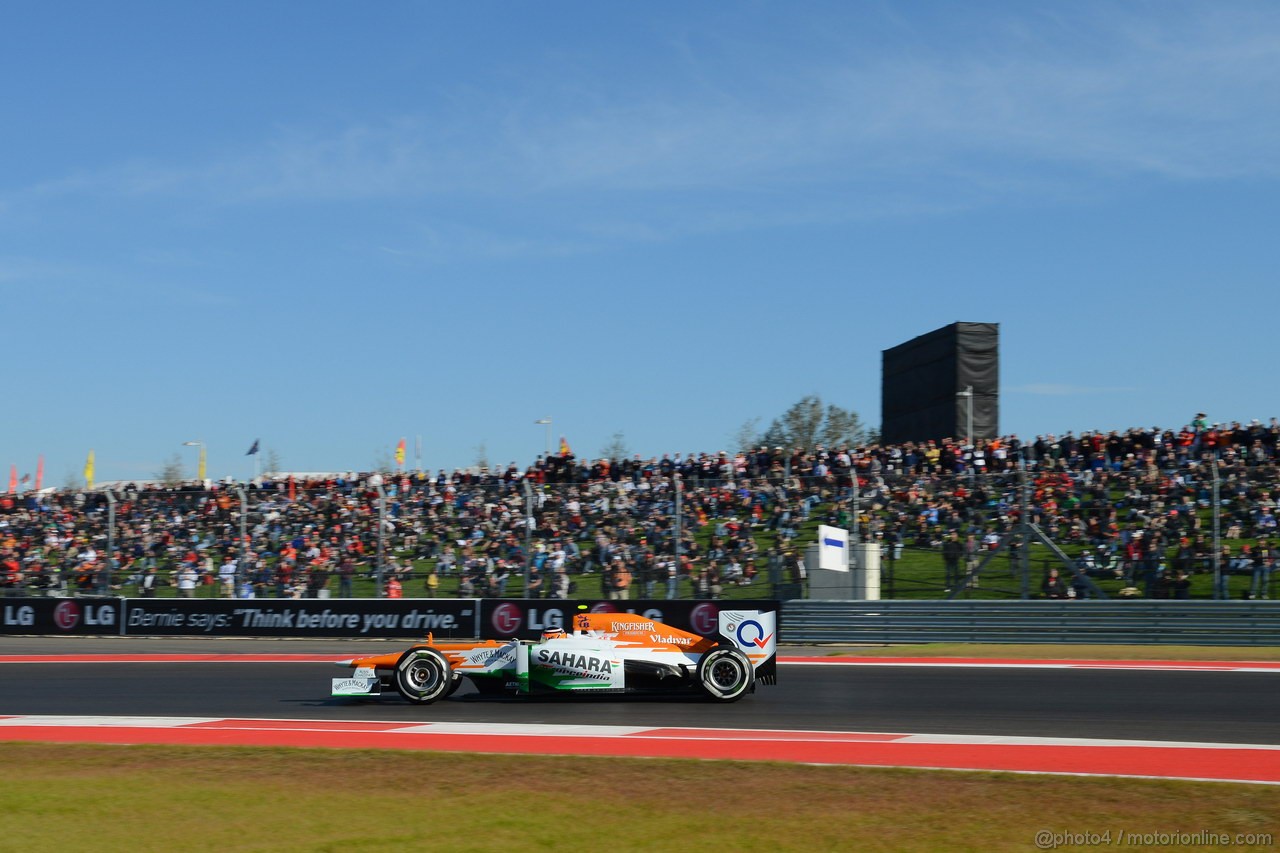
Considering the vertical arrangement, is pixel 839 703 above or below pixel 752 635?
below

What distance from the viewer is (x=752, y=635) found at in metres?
13.2

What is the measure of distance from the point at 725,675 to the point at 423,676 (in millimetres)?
3037

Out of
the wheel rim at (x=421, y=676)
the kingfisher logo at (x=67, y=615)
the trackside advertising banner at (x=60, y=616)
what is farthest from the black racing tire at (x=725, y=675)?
the kingfisher logo at (x=67, y=615)

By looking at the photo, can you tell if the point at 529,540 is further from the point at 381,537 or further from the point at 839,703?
the point at 839,703

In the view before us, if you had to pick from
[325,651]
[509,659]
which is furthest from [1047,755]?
[325,651]

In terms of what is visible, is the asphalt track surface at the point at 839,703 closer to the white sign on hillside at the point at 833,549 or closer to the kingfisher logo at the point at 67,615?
the white sign on hillside at the point at 833,549

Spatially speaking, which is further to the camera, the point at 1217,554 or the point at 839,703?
the point at 1217,554

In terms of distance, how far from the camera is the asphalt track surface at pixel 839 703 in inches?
450

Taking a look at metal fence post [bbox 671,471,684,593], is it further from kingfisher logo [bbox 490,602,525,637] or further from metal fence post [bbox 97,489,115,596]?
metal fence post [bbox 97,489,115,596]

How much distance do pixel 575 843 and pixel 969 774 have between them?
310cm

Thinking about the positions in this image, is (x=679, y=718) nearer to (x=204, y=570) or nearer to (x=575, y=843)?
(x=575, y=843)

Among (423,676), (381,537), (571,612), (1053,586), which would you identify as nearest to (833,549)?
A: (1053,586)

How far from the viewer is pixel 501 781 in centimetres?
871

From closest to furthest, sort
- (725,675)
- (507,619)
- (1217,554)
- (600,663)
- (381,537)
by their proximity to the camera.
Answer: (600,663)
(725,675)
(1217,554)
(507,619)
(381,537)
